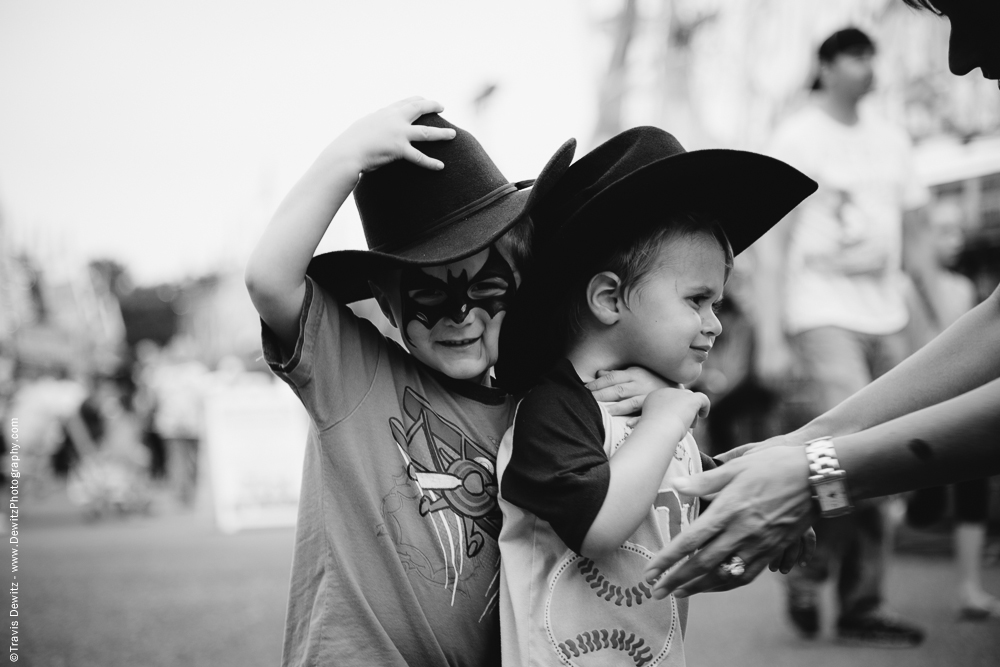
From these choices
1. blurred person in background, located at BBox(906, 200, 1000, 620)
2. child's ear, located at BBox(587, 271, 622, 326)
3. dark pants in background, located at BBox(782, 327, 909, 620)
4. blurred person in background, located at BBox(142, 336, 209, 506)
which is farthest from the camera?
blurred person in background, located at BBox(142, 336, 209, 506)

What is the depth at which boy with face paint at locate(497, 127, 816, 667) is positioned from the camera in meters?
1.48

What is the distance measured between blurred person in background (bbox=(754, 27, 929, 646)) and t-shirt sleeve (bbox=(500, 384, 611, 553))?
2571 mm

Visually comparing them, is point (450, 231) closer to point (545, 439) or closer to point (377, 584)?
point (545, 439)

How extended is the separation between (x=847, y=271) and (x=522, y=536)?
2859mm

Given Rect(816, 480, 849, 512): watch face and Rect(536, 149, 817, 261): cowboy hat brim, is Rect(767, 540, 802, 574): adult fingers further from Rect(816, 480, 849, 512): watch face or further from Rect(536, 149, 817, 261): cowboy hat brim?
Rect(536, 149, 817, 261): cowboy hat brim

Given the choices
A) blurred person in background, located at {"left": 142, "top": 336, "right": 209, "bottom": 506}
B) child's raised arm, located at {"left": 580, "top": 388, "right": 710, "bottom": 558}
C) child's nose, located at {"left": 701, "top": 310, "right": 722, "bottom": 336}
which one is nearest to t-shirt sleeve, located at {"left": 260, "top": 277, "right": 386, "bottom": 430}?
child's raised arm, located at {"left": 580, "top": 388, "right": 710, "bottom": 558}

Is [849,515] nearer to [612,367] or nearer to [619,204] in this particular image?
[612,367]

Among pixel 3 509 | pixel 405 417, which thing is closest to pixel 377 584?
pixel 405 417

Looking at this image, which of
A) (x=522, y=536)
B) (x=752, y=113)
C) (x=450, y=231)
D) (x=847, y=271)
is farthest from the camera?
(x=752, y=113)

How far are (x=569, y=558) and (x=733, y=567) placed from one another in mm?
270

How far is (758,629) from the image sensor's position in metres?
4.09

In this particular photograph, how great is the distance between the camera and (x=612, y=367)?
171 cm

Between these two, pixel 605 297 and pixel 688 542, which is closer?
pixel 688 542

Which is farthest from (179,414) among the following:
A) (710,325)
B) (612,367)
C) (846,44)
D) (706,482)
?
(706,482)
